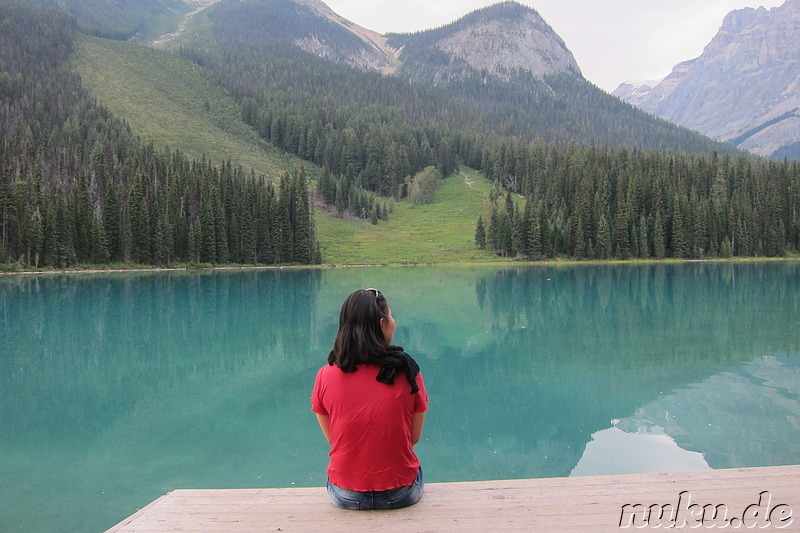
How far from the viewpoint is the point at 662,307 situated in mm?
36688

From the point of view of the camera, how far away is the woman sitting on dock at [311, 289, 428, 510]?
5.02 meters

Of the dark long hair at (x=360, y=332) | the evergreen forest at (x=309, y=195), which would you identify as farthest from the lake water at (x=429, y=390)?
the evergreen forest at (x=309, y=195)

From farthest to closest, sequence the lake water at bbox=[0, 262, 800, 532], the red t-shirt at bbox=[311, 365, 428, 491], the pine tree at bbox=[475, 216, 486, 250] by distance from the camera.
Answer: the pine tree at bbox=[475, 216, 486, 250] → the lake water at bbox=[0, 262, 800, 532] → the red t-shirt at bbox=[311, 365, 428, 491]

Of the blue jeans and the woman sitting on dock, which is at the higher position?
the woman sitting on dock

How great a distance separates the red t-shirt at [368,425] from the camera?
511 cm

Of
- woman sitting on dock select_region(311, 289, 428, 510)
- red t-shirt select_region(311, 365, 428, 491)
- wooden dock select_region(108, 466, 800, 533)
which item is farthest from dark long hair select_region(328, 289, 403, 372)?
wooden dock select_region(108, 466, 800, 533)

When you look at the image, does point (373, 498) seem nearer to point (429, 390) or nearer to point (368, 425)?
point (368, 425)

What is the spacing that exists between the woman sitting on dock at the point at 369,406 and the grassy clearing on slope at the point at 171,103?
14403 centimetres

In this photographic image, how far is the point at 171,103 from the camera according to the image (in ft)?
542

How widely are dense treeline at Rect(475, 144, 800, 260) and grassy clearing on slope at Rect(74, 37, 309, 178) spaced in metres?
74.9

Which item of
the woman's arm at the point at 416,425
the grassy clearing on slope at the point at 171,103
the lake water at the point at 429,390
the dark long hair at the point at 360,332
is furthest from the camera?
the grassy clearing on slope at the point at 171,103

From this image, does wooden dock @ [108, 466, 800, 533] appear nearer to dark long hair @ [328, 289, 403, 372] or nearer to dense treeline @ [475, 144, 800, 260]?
dark long hair @ [328, 289, 403, 372]

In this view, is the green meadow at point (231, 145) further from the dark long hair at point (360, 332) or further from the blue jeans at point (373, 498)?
the dark long hair at point (360, 332)

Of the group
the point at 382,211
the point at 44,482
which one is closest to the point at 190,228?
the point at 382,211
